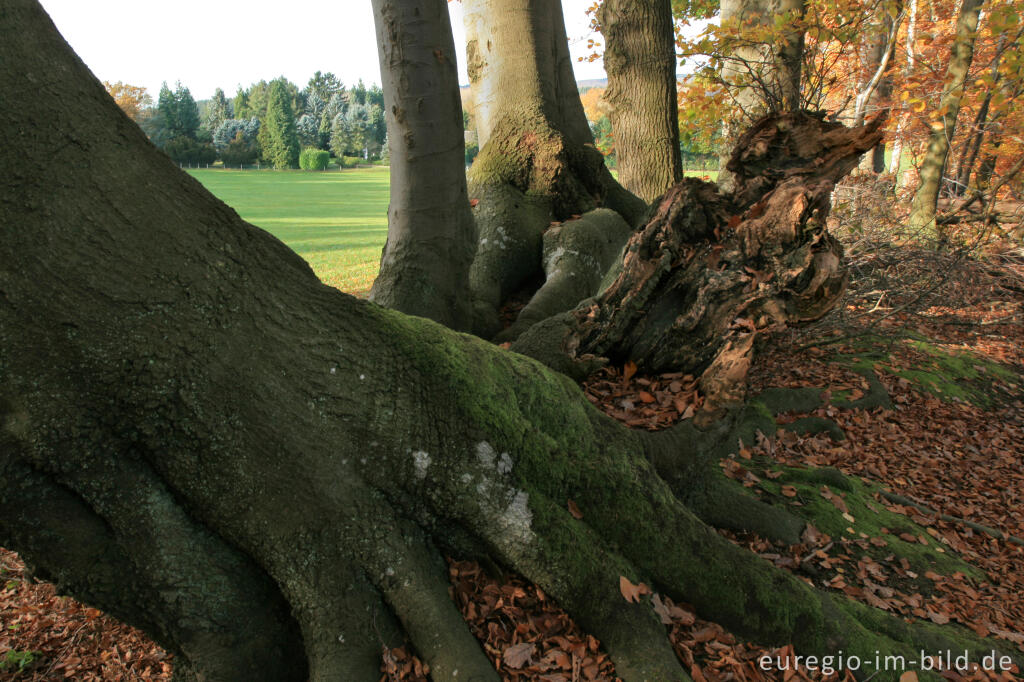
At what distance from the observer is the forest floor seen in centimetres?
291

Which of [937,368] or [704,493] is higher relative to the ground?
[704,493]

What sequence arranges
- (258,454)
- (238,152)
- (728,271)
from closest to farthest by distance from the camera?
(258,454) → (728,271) → (238,152)

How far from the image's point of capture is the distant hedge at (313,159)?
2420 inches

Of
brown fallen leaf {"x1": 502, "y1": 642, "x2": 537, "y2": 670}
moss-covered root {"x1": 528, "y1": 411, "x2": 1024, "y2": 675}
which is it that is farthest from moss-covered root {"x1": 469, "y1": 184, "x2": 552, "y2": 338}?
brown fallen leaf {"x1": 502, "y1": 642, "x2": 537, "y2": 670}

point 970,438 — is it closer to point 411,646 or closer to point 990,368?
point 990,368

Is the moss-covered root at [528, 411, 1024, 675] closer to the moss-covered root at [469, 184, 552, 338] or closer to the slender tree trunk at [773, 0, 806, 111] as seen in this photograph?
the moss-covered root at [469, 184, 552, 338]

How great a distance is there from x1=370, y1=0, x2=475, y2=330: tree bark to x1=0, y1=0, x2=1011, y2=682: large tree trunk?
5.94ft

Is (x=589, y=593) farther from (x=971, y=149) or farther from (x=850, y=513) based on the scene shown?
(x=971, y=149)

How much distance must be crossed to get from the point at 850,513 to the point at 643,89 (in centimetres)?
649

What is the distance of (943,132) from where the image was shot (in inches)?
494

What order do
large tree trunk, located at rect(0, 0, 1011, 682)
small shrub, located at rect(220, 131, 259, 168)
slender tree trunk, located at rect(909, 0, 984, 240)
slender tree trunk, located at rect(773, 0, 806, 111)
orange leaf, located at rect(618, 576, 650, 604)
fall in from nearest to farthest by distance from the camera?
1. large tree trunk, located at rect(0, 0, 1011, 682)
2. orange leaf, located at rect(618, 576, 650, 604)
3. slender tree trunk, located at rect(773, 0, 806, 111)
4. slender tree trunk, located at rect(909, 0, 984, 240)
5. small shrub, located at rect(220, 131, 259, 168)

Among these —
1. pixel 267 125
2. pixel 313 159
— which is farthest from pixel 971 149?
pixel 267 125

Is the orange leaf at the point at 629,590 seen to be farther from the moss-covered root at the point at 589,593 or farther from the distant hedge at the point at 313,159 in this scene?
the distant hedge at the point at 313,159

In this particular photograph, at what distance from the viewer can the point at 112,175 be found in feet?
7.60
